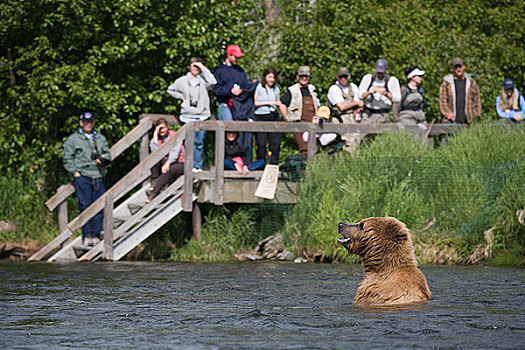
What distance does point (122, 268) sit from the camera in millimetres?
13539

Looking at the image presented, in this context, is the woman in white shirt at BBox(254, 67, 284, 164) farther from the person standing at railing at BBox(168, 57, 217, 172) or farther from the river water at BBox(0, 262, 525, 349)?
the river water at BBox(0, 262, 525, 349)

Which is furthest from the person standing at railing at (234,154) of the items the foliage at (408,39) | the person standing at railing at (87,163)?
the foliage at (408,39)

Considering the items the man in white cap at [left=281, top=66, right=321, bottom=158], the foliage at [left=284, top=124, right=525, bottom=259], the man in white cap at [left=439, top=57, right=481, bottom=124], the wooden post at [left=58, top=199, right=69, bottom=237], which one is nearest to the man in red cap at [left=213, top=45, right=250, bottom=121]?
the man in white cap at [left=281, top=66, right=321, bottom=158]

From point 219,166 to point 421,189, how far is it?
124 inches

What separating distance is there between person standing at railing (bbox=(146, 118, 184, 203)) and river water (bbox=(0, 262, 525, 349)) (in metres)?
2.51

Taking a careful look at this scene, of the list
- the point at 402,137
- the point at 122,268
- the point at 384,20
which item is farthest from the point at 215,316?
the point at 384,20

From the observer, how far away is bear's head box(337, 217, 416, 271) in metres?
8.73

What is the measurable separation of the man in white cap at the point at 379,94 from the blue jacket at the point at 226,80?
2.07 metres

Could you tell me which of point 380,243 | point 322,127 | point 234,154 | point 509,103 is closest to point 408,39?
point 509,103

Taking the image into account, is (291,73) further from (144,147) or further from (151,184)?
(151,184)

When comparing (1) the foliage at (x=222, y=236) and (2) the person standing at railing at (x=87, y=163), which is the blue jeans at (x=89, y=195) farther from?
(1) the foliage at (x=222, y=236)

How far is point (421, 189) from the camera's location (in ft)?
48.6

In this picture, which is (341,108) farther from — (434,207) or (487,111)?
(487,111)

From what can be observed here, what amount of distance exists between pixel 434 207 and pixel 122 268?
15.7 feet
